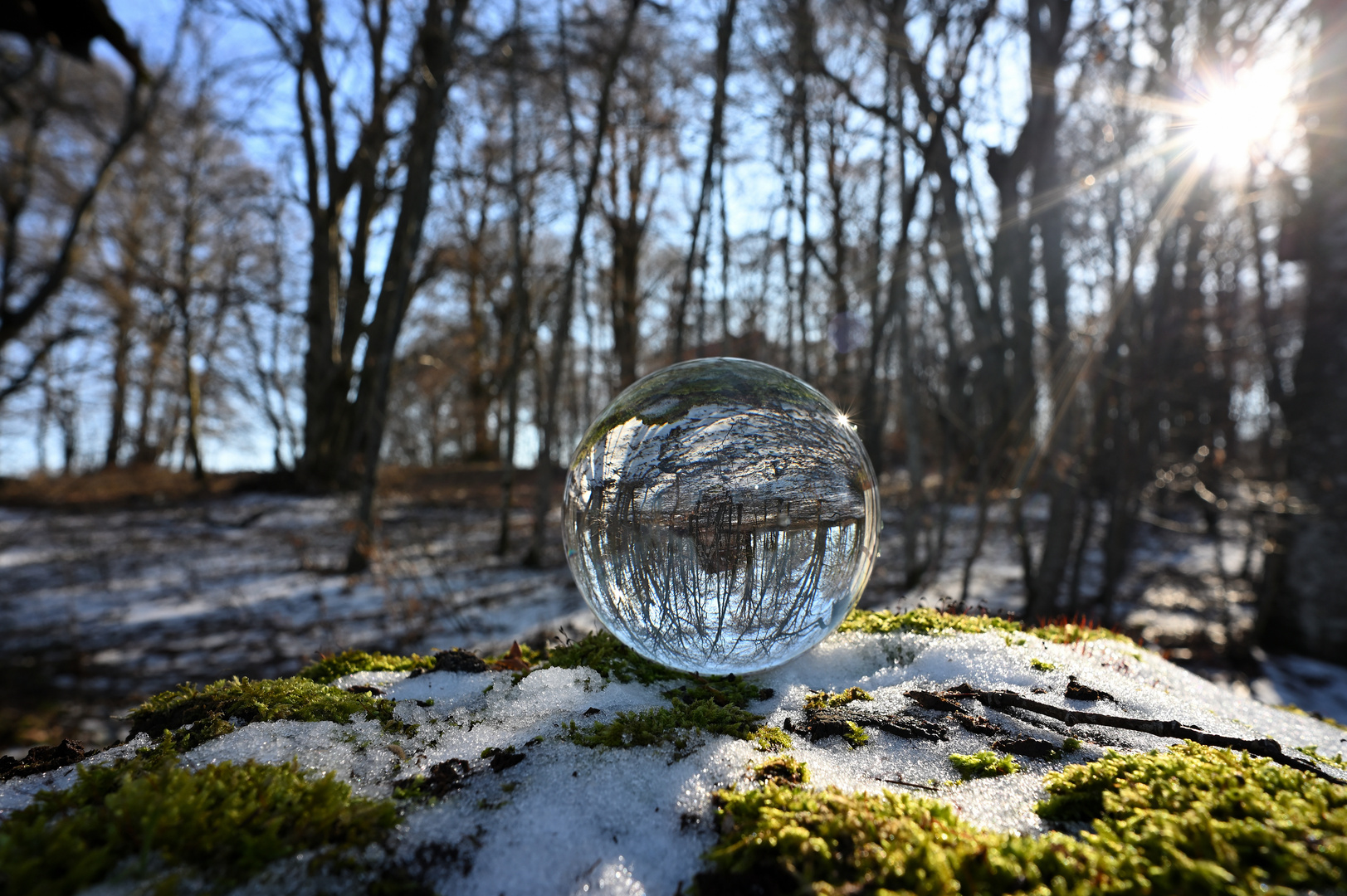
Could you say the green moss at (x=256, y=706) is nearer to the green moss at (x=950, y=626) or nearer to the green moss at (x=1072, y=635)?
the green moss at (x=950, y=626)

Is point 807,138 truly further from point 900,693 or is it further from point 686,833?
point 686,833

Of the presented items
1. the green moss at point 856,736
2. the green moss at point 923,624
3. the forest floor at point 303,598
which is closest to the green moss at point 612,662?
the forest floor at point 303,598

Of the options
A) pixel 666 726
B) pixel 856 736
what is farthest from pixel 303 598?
pixel 856 736

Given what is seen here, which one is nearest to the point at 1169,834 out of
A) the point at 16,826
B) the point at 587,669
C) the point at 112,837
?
the point at 587,669

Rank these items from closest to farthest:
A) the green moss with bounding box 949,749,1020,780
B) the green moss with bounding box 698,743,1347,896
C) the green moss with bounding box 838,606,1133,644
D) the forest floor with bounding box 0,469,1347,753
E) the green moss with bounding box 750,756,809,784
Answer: the green moss with bounding box 698,743,1347,896
the green moss with bounding box 750,756,809,784
the green moss with bounding box 949,749,1020,780
the green moss with bounding box 838,606,1133,644
the forest floor with bounding box 0,469,1347,753

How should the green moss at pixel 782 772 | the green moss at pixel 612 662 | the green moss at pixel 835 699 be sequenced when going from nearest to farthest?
the green moss at pixel 782 772 < the green moss at pixel 835 699 < the green moss at pixel 612 662

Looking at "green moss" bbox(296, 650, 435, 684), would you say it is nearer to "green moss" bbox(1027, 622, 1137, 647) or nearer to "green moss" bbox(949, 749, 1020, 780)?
"green moss" bbox(949, 749, 1020, 780)

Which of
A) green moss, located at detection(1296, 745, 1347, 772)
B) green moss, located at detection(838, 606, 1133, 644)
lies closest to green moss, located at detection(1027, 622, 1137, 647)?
green moss, located at detection(838, 606, 1133, 644)
